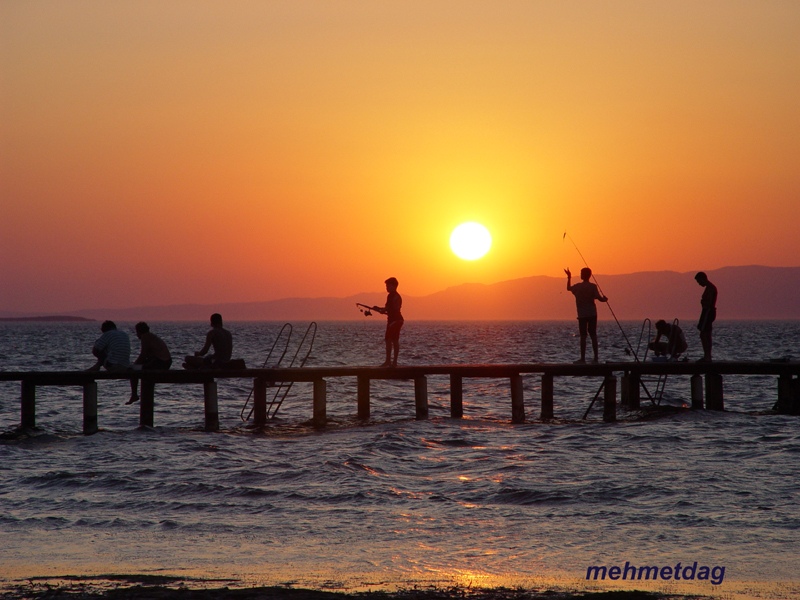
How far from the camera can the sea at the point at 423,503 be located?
30.1ft

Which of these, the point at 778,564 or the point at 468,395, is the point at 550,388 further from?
the point at 778,564

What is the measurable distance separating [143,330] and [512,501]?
31.2 ft

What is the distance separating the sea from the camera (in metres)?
9.17

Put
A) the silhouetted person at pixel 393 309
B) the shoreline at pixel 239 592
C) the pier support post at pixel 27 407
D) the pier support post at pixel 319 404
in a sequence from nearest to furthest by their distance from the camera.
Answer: the shoreline at pixel 239 592, the silhouetted person at pixel 393 309, the pier support post at pixel 27 407, the pier support post at pixel 319 404

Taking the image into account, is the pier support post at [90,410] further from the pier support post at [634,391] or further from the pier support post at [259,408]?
the pier support post at [634,391]

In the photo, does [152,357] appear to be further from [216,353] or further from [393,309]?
[393,309]

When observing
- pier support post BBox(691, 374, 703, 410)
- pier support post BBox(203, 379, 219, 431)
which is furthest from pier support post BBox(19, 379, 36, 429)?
pier support post BBox(691, 374, 703, 410)

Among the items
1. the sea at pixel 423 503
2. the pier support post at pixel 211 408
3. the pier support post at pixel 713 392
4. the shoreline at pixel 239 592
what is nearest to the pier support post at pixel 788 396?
the sea at pixel 423 503

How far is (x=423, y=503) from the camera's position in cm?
1266

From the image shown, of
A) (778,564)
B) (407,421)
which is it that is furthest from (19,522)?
(407,421)

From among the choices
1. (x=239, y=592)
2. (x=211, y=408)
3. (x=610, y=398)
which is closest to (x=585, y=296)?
(x=610, y=398)

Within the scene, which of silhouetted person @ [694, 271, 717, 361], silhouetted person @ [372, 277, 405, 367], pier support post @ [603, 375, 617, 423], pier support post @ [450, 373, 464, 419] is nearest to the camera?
silhouetted person @ [694, 271, 717, 361]

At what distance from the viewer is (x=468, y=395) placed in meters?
33.4

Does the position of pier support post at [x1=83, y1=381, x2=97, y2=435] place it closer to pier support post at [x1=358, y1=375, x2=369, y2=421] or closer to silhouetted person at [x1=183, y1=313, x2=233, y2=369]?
silhouetted person at [x1=183, y1=313, x2=233, y2=369]
